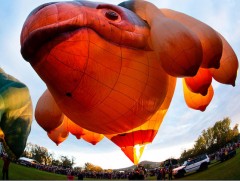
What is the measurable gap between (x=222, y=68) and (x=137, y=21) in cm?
198

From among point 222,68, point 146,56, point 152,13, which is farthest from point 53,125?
point 222,68

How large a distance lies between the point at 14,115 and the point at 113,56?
17.6 ft

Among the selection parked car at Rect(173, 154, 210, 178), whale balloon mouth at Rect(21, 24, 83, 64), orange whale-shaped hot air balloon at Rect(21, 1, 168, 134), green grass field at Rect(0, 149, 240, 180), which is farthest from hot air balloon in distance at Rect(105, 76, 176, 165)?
parked car at Rect(173, 154, 210, 178)

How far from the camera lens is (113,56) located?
228 inches

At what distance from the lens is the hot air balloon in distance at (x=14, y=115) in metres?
9.78

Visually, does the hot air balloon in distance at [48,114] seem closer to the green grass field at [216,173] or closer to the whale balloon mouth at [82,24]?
the whale balloon mouth at [82,24]

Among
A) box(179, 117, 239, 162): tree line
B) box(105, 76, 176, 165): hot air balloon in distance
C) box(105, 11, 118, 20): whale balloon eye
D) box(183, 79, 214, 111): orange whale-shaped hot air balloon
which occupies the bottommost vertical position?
box(105, 76, 176, 165): hot air balloon in distance

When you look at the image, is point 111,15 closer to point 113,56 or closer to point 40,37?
point 113,56

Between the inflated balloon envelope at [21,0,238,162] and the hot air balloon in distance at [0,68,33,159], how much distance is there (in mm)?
4056

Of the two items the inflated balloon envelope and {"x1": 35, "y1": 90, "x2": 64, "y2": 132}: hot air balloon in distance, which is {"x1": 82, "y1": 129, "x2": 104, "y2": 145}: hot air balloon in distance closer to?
{"x1": 35, "y1": 90, "x2": 64, "y2": 132}: hot air balloon in distance

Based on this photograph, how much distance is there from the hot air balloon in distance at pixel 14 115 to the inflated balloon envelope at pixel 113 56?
4056 mm

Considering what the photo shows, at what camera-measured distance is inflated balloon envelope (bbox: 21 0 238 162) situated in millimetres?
5438

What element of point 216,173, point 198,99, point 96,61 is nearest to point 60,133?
point 96,61

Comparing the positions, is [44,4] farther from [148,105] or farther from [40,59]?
[148,105]
